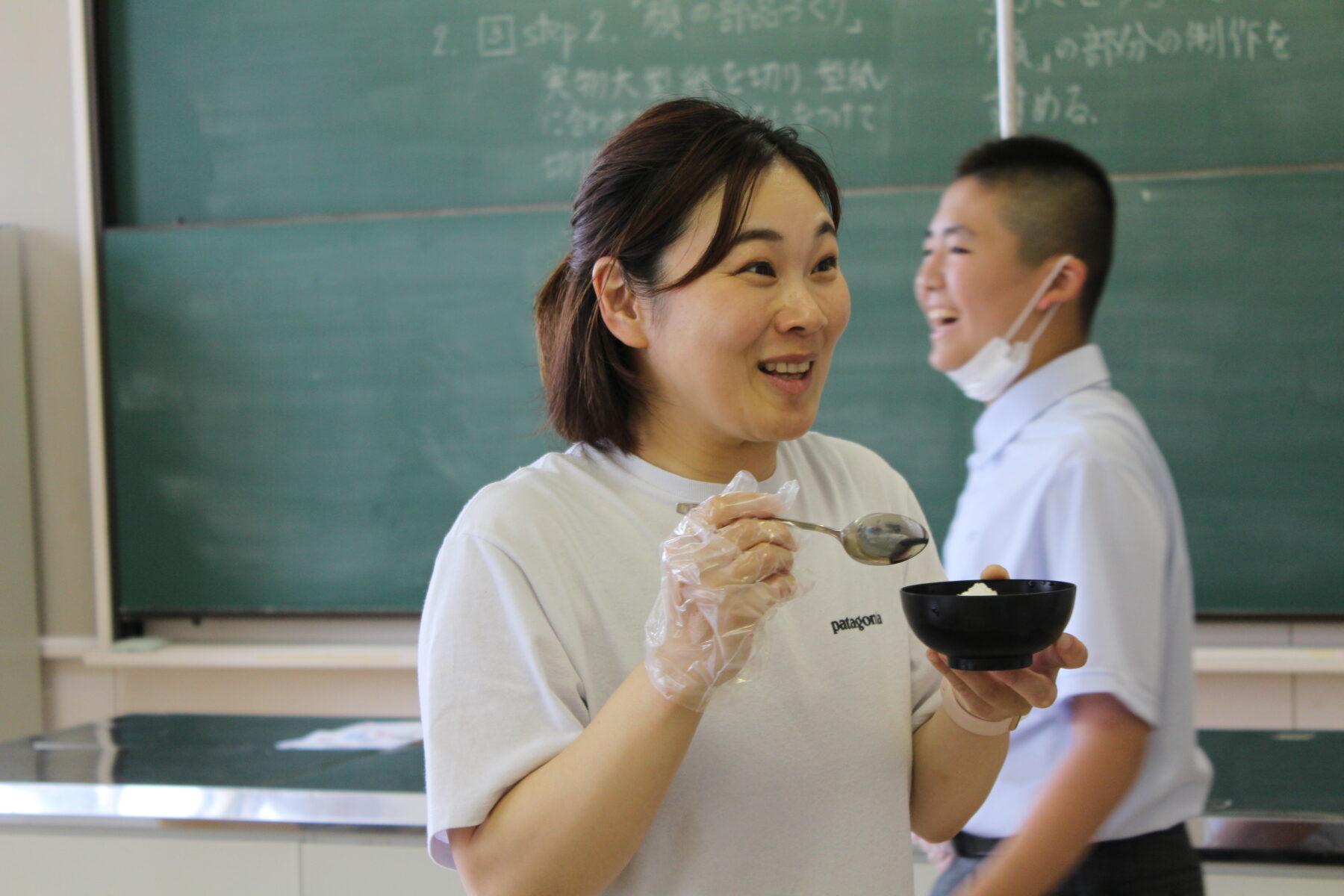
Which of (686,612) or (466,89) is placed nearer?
(686,612)

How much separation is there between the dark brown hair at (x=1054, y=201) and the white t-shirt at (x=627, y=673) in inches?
31.8

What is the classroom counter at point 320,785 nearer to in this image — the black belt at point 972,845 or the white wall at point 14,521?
the black belt at point 972,845

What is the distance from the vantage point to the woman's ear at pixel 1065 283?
5.71 ft

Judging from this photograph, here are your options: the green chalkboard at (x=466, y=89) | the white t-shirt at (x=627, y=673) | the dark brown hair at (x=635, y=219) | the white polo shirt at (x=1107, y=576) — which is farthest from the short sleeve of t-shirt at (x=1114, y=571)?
the green chalkboard at (x=466, y=89)

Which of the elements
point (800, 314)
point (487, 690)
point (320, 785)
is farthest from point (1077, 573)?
point (320, 785)

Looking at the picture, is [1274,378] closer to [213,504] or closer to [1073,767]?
[1073,767]

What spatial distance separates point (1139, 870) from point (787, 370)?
0.87 metres

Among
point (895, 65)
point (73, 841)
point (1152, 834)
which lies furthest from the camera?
point (895, 65)


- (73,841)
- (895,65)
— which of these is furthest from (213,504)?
(895,65)

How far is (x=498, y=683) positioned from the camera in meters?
0.95

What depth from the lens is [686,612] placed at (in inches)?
36.1

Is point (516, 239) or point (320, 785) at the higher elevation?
point (516, 239)

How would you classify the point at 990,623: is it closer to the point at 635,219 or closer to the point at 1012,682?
the point at 1012,682

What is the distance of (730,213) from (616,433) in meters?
0.26
